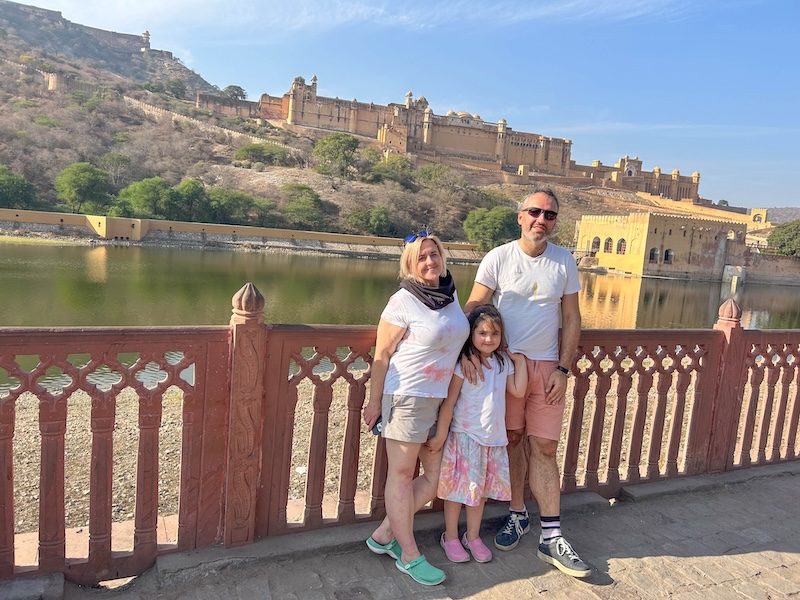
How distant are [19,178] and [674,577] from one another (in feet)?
138

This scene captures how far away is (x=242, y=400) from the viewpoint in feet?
7.65

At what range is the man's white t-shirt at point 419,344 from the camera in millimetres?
2287

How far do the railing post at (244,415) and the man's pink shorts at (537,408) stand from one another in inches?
43.1

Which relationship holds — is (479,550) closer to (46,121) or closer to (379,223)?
(379,223)

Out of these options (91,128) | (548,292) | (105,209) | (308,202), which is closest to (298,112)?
(91,128)

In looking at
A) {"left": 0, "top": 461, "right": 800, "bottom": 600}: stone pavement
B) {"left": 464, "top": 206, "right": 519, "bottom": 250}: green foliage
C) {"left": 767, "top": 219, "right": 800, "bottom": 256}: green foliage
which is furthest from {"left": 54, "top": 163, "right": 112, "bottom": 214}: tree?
{"left": 767, "top": 219, "right": 800, "bottom": 256}: green foliage

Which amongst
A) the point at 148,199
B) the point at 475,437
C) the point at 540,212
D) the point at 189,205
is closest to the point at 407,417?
the point at 475,437

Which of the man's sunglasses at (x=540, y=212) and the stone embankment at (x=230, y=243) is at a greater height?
the man's sunglasses at (x=540, y=212)

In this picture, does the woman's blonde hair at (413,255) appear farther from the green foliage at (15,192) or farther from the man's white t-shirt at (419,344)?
the green foliage at (15,192)

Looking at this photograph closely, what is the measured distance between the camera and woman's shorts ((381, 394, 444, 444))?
2320mm

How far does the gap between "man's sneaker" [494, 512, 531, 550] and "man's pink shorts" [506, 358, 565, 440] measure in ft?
1.37

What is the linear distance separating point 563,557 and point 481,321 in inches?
41.4

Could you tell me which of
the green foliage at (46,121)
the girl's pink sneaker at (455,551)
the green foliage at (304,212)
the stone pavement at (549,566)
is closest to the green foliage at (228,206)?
the green foliage at (304,212)

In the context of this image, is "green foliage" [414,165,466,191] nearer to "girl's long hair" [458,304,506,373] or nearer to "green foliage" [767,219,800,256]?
"green foliage" [767,219,800,256]
